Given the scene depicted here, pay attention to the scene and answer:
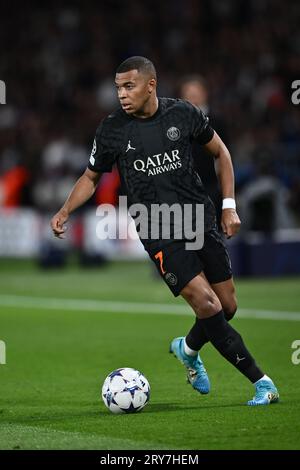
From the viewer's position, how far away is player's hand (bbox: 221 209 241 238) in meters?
8.10

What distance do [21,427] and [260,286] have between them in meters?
10.5

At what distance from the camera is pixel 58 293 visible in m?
17.8

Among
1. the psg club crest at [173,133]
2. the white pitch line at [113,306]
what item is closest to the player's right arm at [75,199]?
the psg club crest at [173,133]

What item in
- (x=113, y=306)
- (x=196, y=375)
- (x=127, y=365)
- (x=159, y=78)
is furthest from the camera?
(x=159, y=78)

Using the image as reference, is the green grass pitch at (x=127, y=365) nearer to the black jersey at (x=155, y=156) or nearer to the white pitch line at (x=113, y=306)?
the white pitch line at (x=113, y=306)

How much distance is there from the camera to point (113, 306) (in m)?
15.9

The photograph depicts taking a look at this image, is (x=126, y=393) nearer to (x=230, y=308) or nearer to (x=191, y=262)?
(x=191, y=262)

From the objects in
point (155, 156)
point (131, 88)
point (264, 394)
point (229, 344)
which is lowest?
point (264, 394)

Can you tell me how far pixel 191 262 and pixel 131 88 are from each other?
1303 millimetres

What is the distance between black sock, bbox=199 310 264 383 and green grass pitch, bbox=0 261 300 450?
10.5 inches

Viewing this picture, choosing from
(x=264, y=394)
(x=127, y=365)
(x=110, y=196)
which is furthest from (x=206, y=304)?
(x=110, y=196)

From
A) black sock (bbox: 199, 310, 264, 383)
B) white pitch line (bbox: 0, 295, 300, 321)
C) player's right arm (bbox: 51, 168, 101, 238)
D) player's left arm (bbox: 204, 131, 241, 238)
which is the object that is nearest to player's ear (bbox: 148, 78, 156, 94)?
player's left arm (bbox: 204, 131, 241, 238)

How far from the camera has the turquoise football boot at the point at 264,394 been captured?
8055 mm

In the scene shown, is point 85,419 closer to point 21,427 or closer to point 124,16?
point 21,427
